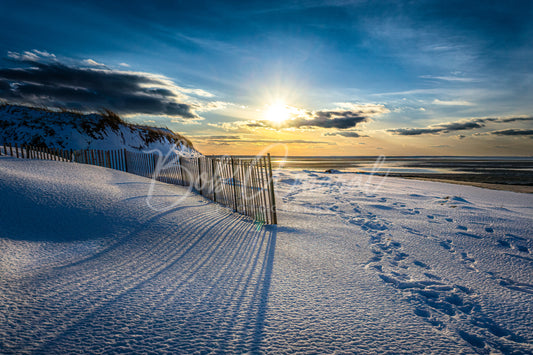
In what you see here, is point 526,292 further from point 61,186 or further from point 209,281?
point 61,186

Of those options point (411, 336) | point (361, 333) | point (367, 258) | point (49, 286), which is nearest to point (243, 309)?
point (361, 333)

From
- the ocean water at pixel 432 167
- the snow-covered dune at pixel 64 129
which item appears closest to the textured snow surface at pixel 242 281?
the snow-covered dune at pixel 64 129

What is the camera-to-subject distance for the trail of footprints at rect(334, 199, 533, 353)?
1988 mm

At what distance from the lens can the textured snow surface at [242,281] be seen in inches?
70.7

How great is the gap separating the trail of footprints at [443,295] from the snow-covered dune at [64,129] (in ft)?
65.4

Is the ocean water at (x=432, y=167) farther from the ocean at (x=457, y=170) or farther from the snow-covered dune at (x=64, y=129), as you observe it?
the snow-covered dune at (x=64, y=129)

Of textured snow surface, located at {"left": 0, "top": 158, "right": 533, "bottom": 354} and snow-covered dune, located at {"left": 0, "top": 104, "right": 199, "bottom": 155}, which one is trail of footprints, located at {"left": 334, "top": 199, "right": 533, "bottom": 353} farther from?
snow-covered dune, located at {"left": 0, "top": 104, "right": 199, "bottom": 155}

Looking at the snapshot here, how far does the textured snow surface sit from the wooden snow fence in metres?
0.66

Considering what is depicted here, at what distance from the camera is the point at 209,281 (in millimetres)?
2623

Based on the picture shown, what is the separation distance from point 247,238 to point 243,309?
2.16 m

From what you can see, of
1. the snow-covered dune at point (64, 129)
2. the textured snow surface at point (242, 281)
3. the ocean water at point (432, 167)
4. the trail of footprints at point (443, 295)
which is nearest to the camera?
the textured snow surface at point (242, 281)

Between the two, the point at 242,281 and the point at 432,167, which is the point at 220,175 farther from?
the point at 432,167

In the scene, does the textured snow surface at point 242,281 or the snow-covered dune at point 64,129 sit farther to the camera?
the snow-covered dune at point 64,129

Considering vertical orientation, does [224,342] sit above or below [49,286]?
below
